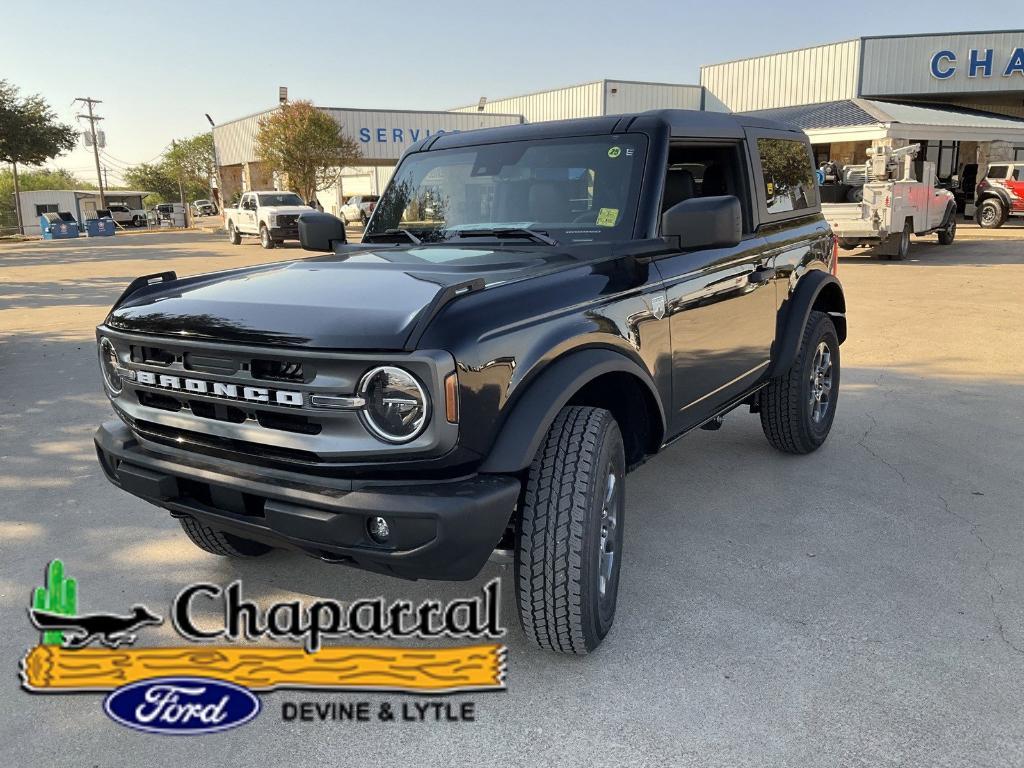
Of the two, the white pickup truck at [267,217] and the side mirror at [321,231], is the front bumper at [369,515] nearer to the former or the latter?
the side mirror at [321,231]

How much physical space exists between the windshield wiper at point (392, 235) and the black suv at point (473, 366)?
2cm

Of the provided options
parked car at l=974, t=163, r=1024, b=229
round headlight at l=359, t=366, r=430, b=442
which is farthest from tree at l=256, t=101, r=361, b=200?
round headlight at l=359, t=366, r=430, b=442

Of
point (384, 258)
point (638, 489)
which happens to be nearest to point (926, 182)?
point (638, 489)

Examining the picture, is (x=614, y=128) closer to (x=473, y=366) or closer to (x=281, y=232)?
(x=473, y=366)

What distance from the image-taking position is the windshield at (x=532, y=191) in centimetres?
346

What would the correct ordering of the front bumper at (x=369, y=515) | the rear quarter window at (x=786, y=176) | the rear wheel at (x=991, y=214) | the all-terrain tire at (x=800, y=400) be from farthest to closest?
the rear wheel at (x=991, y=214)
the all-terrain tire at (x=800, y=400)
the rear quarter window at (x=786, y=176)
the front bumper at (x=369, y=515)

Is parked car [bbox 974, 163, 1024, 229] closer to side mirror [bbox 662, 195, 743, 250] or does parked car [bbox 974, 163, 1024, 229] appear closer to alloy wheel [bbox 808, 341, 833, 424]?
alloy wheel [bbox 808, 341, 833, 424]

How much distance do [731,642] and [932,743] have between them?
2.38 feet

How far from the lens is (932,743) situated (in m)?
2.41

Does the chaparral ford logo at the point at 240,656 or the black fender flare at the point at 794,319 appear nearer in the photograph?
the chaparral ford logo at the point at 240,656

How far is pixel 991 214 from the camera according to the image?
25.1 m

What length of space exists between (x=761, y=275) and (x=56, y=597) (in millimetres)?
3550

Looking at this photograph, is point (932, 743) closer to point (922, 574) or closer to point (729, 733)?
point (729, 733)

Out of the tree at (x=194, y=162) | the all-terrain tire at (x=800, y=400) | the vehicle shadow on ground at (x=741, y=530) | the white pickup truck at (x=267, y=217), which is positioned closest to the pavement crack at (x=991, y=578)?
the vehicle shadow on ground at (x=741, y=530)
